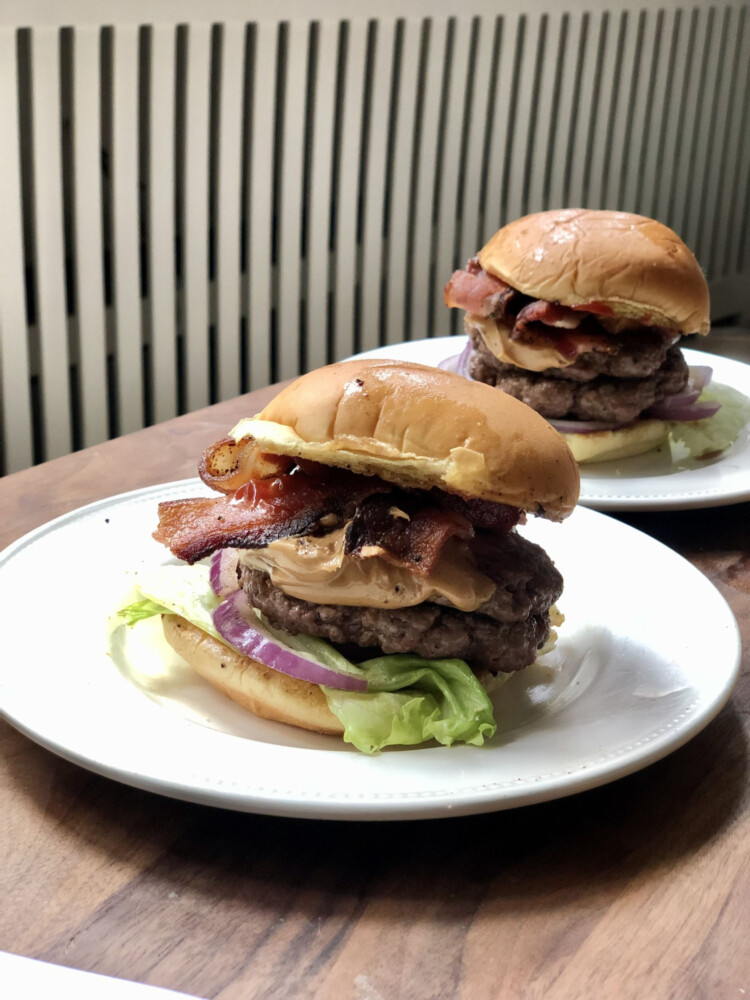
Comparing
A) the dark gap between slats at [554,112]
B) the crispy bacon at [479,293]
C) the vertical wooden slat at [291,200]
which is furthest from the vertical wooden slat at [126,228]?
the dark gap between slats at [554,112]

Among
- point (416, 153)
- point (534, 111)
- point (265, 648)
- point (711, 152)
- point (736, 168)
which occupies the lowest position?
point (736, 168)

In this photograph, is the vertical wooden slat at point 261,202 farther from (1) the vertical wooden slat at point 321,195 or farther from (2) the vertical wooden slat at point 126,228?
(2) the vertical wooden slat at point 126,228

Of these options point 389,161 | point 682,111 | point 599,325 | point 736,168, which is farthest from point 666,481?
point 736,168

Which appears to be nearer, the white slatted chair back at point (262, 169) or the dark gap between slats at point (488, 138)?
the white slatted chair back at point (262, 169)

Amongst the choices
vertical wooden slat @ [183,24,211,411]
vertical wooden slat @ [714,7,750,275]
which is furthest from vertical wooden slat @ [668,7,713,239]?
vertical wooden slat @ [183,24,211,411]

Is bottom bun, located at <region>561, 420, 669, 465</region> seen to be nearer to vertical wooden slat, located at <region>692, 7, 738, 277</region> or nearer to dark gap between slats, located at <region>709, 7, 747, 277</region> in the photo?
vertical wooden slat, located at <region>692, 7, 738, 277</region>

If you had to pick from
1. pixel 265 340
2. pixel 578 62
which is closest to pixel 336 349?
Answer: pixel 265 340

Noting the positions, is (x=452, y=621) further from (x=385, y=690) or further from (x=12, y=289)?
(x=12, y=289)
